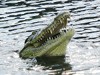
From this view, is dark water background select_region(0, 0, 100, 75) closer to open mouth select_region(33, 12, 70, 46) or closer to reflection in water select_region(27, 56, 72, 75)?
reflection in water select_region(27, 56, 72, 75)

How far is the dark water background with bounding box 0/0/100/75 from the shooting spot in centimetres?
1550

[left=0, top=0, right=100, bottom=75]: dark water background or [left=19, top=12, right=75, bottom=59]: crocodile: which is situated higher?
[left=19, top=12, right=75, bottom=59]: crocodile

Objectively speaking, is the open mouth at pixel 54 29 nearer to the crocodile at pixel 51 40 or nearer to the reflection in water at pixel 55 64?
the crocodile at pixel 51 40

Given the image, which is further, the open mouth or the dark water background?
the open mouth

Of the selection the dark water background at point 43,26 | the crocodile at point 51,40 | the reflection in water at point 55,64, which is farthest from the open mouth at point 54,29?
the dark water background at point 43,26

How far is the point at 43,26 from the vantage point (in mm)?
22141

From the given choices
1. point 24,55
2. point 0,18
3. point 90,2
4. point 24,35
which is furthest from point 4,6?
point 24,55

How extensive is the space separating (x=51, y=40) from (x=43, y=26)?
5.75 m

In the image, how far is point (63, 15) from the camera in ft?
52.5

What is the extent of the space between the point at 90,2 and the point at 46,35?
12.0 meters

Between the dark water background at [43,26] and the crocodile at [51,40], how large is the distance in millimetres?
319

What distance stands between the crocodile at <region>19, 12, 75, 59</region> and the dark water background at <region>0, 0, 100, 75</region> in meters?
0.32

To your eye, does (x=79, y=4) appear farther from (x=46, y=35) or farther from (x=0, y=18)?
(x=46, y=35)

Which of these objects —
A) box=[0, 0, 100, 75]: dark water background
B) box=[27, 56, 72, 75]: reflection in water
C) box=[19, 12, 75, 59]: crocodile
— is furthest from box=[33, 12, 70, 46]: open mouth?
box=[0, 0, 100, 75]: dark water background
